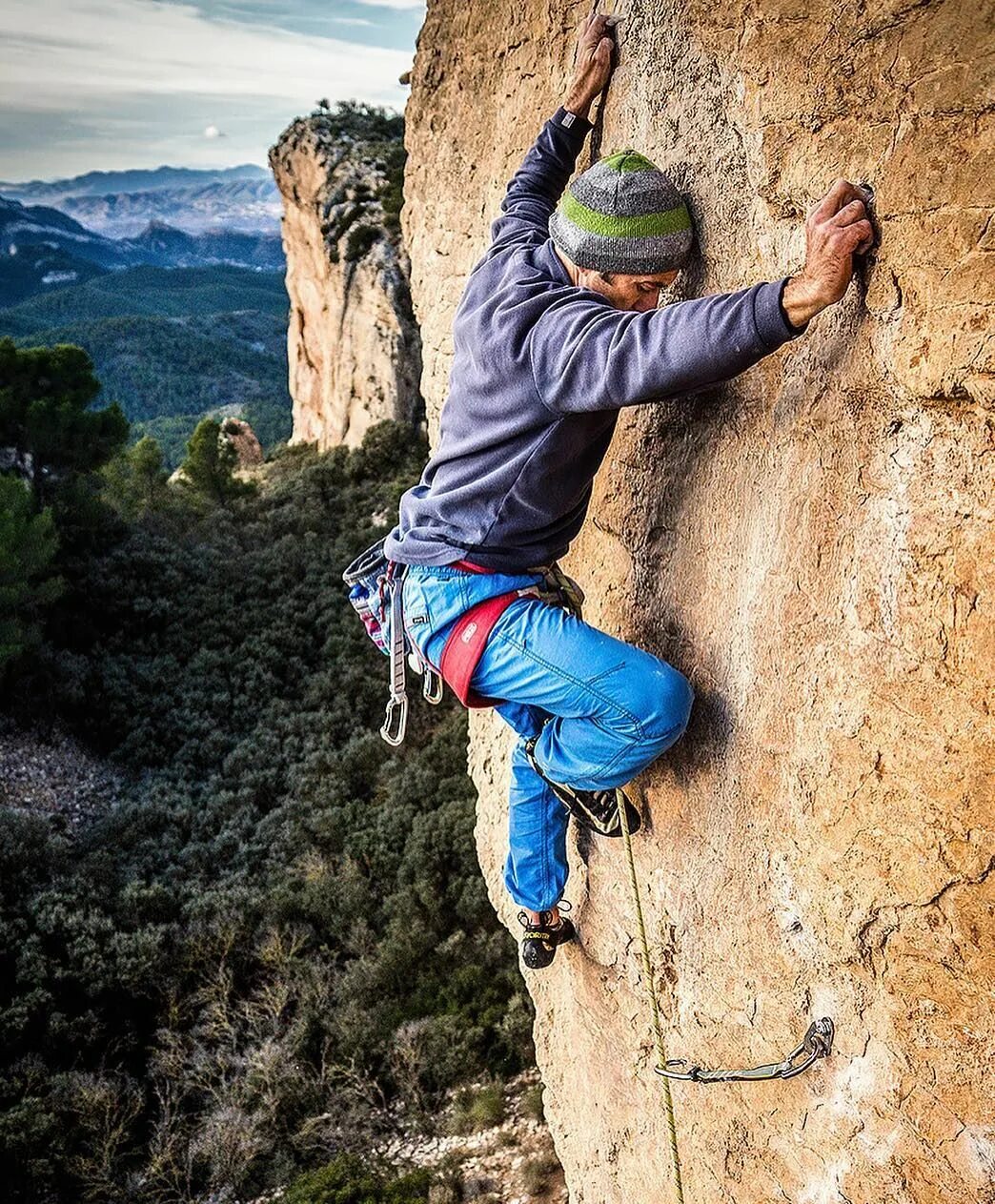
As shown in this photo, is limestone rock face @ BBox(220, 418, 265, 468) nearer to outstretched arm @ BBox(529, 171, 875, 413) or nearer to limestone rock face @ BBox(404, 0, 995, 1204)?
limestone rock face @ BBox(404, 0, 995, 1204)

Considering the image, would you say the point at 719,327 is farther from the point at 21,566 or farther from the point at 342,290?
the point at 342,290

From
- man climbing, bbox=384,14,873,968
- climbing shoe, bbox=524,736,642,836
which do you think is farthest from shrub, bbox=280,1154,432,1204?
man climbing, bbox=384,14,873,968

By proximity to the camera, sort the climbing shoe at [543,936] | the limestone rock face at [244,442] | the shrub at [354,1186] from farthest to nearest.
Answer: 1. the limestone rock face at [244,442]
2. the shrub at [354,1186]
3. the climbing shoe at [543,936]

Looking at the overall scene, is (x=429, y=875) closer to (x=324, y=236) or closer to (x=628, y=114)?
(x=628, y=114)

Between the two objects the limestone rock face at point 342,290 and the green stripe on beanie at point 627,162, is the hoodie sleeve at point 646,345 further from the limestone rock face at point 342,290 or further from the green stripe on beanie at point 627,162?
the limestone rock face at point 342,290

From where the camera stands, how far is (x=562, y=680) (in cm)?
316

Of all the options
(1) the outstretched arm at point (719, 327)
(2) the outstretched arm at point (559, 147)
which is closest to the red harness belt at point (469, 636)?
(1) the outstretched arm at point (719, 327)

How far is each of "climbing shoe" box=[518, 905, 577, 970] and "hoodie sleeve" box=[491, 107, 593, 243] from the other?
10.1 feet

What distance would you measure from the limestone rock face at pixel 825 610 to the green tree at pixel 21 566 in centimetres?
1557

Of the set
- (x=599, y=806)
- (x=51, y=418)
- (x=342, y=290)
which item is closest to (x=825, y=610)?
(x=599, y=806)

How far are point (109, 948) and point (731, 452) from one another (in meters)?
11.6

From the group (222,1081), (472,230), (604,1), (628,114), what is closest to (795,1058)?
(628,114)

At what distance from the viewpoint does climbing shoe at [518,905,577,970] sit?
4520 mm

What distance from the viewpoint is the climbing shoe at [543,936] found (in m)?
4.52
